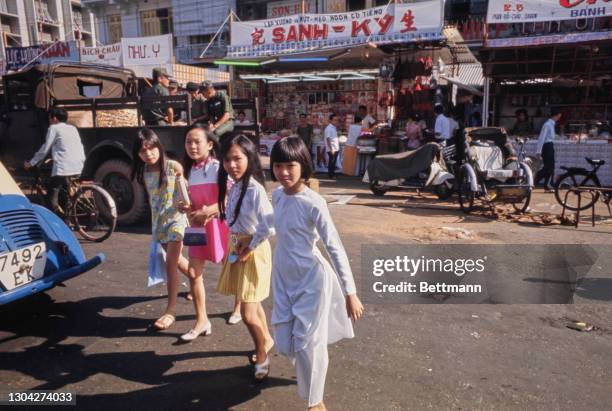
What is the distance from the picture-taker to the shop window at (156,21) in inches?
1224

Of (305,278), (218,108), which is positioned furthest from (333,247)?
(218,108)

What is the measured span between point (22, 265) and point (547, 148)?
405 inches

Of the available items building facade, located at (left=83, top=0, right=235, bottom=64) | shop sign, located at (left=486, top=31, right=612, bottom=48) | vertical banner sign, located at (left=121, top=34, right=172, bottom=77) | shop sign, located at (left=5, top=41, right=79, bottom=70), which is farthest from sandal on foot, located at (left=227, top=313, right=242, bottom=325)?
building facade, located at (left=83, top=0, right=235, bottom=64)

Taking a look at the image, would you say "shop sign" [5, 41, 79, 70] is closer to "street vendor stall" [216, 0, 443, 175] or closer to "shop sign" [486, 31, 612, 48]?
"street vendor stall" [216, 0, 443, 175]

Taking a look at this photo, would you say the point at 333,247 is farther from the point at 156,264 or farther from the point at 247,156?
the point at 156,264

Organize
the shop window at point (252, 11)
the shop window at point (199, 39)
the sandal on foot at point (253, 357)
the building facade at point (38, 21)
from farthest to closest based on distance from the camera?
the building facade at point (38, 21) → the shop window at point (199, 39) → the shop window at point (252, 11) → the sandal on foot at point (253, 357)

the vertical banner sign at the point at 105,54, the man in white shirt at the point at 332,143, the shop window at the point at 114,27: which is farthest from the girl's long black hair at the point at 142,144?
the shop window at the point at 114,27

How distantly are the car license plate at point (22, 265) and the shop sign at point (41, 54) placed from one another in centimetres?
1769

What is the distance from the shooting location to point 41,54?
19578 millimetres

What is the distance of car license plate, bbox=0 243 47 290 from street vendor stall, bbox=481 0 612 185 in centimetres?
1046

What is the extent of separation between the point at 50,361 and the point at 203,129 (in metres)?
2.00

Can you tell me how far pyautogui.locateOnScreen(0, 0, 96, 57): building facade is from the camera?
40.3 meters

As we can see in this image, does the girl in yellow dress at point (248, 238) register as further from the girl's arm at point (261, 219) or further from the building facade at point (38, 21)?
the building facade at point (38, 21)

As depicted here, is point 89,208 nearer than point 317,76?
Yes
